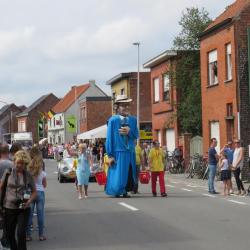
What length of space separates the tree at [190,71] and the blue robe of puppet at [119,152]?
64.3ft

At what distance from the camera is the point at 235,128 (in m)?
29.3

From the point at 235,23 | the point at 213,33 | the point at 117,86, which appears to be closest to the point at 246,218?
the point at 235,23

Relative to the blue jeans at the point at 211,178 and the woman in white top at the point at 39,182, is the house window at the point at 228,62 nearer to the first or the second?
the blue jeans at the point at 211,178

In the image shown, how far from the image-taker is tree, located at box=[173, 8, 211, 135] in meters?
37.9

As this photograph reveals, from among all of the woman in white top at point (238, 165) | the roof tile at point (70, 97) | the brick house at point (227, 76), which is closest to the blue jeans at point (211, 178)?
the woman in white top at point (238, 165)

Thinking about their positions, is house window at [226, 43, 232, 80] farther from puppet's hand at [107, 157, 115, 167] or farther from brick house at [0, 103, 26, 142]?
brick house at [0, 103, 26, 142]

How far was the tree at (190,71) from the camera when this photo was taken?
37.9 m

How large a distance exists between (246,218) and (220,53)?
18.3m

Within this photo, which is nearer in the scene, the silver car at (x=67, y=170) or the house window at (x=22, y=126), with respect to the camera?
the silver car at (x=67, y=170)

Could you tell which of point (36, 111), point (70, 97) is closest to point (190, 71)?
point (70, 97)

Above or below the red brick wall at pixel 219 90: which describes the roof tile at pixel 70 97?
above

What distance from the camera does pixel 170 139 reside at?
139 ft

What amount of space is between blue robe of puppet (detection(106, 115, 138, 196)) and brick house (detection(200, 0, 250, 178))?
367 inches

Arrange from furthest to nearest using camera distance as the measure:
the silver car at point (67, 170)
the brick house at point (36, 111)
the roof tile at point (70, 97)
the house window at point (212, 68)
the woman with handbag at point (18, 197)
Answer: the brick house at point (36, 111), the roof tile at point (70, 97), the house window at point (212, 68), the silver car at point (67, 170), the woman with handbag at point (18, 197)
